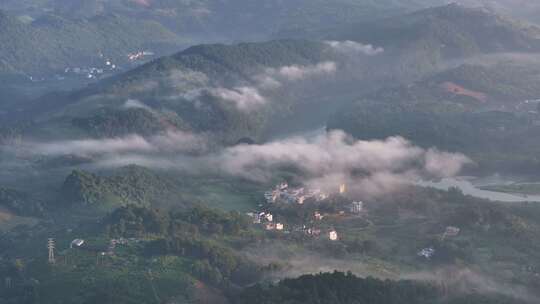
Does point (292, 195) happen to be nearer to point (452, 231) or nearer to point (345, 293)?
point (452, 231)

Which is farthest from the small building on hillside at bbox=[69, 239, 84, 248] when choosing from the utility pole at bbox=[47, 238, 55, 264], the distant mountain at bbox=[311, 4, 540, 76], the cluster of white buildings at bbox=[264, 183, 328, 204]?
the distant mountain at bbox=[311, 4, 540, 76]

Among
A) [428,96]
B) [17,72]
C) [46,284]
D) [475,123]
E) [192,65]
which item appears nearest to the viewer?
[46,284]

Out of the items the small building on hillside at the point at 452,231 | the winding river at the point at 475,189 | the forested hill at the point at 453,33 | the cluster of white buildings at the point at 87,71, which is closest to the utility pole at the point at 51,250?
the small building on hillside at the point at 452,231

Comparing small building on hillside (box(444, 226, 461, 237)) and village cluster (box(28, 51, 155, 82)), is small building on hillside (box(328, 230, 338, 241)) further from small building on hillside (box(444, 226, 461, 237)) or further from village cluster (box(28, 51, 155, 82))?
village cluster (box(28, 51, 155, 82))

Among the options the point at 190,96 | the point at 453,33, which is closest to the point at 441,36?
the point at 453,33

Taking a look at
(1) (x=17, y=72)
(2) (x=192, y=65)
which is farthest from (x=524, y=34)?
(1) (x=17, y=72)

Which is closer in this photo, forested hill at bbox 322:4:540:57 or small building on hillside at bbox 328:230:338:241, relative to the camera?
small building on hillside at bbox 328:230:338:241

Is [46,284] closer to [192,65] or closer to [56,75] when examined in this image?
[192,65]
